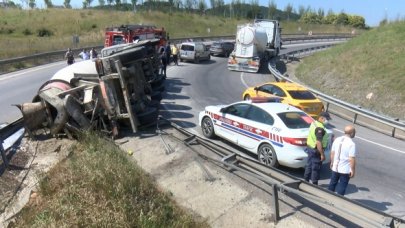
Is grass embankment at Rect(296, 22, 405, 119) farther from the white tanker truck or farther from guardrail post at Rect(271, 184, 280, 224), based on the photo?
guardrail post at Rect(271, 184, 280, 224)

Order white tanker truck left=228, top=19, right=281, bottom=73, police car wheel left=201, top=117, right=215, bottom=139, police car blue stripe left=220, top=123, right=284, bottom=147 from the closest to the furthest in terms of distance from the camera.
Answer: police car blue stripe left=220, top=123, right=284, bottom=147 → police car wheel left=201, top=117, right=215, bottom=139 → white tanker truck left=228, top=19, right=281, bottom=73

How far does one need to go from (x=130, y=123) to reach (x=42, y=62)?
24.6m

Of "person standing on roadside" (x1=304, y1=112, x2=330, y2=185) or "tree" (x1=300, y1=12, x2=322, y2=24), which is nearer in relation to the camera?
"person standing on roadside" (x1=304, y1=112, x2=330, y2=185)

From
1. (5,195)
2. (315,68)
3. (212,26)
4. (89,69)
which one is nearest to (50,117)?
(89,69)

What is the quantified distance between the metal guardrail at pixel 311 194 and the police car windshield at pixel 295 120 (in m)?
1.74

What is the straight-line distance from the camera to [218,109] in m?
13.6

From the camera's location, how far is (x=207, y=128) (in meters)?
14.0

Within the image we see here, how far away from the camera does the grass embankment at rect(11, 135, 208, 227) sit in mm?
8117

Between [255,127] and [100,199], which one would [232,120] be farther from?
[100,199]

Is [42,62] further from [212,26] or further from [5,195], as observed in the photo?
[212,26]

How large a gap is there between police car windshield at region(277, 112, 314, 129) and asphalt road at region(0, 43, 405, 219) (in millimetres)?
1165

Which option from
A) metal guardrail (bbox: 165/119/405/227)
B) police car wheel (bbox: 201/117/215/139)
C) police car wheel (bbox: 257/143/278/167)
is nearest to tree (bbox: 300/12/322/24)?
police car wheel (bbox: 201/117/215/139)

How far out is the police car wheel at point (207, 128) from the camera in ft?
45.2

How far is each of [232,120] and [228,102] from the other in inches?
296
